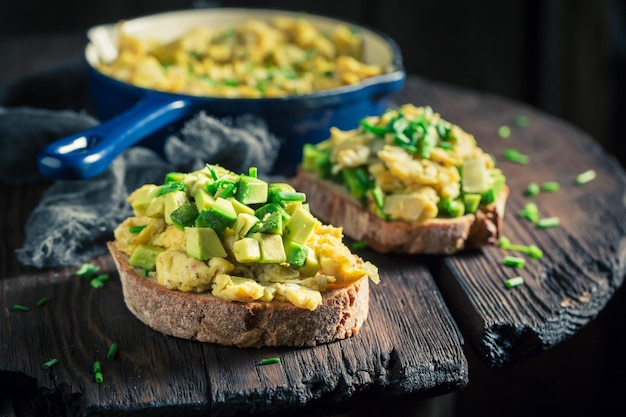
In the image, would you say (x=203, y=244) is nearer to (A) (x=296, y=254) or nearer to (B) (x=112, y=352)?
(A) (x=296, y=254)

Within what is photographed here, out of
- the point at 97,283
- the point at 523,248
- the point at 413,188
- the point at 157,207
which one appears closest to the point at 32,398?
the point at 97,283

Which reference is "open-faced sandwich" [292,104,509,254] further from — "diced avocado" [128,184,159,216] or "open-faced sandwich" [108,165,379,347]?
"diced avocado" [128,184,159,216]

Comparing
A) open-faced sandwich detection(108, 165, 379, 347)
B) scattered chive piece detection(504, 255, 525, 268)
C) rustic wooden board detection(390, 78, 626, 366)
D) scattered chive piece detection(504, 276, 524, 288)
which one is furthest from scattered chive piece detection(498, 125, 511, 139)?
open-faced sandwich detection(108, 165, 379, 347)

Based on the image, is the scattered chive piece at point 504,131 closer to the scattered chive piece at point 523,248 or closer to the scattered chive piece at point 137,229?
the scattered chive piece at point 523,248

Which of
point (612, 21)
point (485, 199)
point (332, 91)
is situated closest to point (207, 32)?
point (332, 91)

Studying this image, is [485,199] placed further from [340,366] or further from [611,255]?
[340,366]
